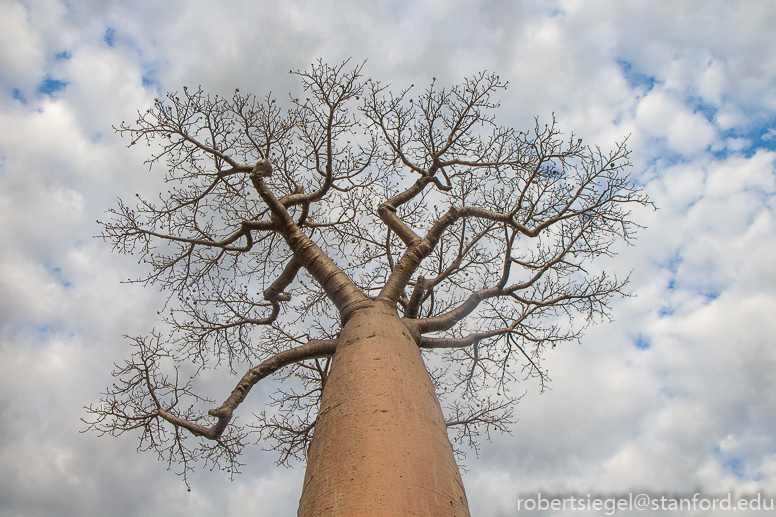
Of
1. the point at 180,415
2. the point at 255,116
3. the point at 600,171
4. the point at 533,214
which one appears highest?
the point at 255,116

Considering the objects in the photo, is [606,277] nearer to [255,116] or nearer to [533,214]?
[533,214]

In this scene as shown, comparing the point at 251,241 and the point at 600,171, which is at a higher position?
the point at 600,171

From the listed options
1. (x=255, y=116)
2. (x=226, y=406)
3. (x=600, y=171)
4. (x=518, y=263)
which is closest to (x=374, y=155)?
(x=255, y=116)

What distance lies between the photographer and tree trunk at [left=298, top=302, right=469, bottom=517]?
154 cm

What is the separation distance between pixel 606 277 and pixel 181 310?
444cm

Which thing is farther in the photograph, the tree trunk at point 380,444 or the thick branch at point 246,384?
the thick branch at point 246,384

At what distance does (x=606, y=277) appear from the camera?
4312mm

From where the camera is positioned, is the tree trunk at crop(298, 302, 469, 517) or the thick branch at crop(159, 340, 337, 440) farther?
the thick branch at crop(159, 340, 337, 440)

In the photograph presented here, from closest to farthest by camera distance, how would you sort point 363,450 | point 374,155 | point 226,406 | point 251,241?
point 363,450 → point 226,406 → point 251,241 → point 374,155

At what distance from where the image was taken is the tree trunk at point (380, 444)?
5.05 ft

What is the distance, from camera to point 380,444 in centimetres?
176

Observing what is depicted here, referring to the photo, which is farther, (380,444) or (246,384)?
(246,384)

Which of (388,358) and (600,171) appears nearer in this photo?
(388,358)

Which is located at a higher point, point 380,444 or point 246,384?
point 246,384
